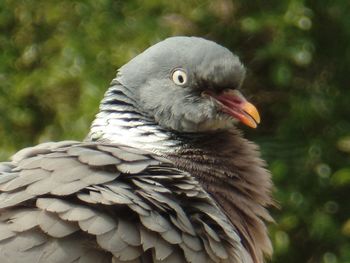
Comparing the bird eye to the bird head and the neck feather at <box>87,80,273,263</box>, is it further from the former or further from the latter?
the neck feather at <box>87,80,273,263</box>

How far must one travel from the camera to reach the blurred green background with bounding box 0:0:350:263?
17.8ft

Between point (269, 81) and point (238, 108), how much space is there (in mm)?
1972

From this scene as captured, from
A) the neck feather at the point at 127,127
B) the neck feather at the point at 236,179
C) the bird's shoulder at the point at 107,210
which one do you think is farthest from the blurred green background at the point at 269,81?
the bird's shoulder at the point at 107,210

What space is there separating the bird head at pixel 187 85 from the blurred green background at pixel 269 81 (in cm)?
133

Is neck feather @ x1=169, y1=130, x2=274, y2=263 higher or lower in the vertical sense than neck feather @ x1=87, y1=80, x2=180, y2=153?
lower

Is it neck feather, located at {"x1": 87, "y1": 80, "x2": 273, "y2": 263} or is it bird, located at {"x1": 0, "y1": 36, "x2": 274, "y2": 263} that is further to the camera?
neck feather, located at {"x1": 87, "y1": 80, "x2": 273, "y2": 263}

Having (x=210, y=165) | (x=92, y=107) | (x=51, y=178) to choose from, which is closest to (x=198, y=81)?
(x=210, y=165)

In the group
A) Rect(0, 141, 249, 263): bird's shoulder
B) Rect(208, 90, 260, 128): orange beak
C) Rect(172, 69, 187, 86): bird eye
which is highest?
Rect(172, 69, 187, 86): bird eye

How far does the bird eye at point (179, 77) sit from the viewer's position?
3902mm

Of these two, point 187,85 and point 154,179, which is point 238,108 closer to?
point 187,85

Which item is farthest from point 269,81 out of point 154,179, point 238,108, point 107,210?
point 107,210

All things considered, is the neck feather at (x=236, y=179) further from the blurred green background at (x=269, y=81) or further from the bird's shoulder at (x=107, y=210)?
the blurred green background at (x=269, y=81)

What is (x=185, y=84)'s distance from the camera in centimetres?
391

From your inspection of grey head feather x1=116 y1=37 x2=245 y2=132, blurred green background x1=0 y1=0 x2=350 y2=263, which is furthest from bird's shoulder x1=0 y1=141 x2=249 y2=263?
blurred green background x1=0 y1=0 x2=350 y2=263
